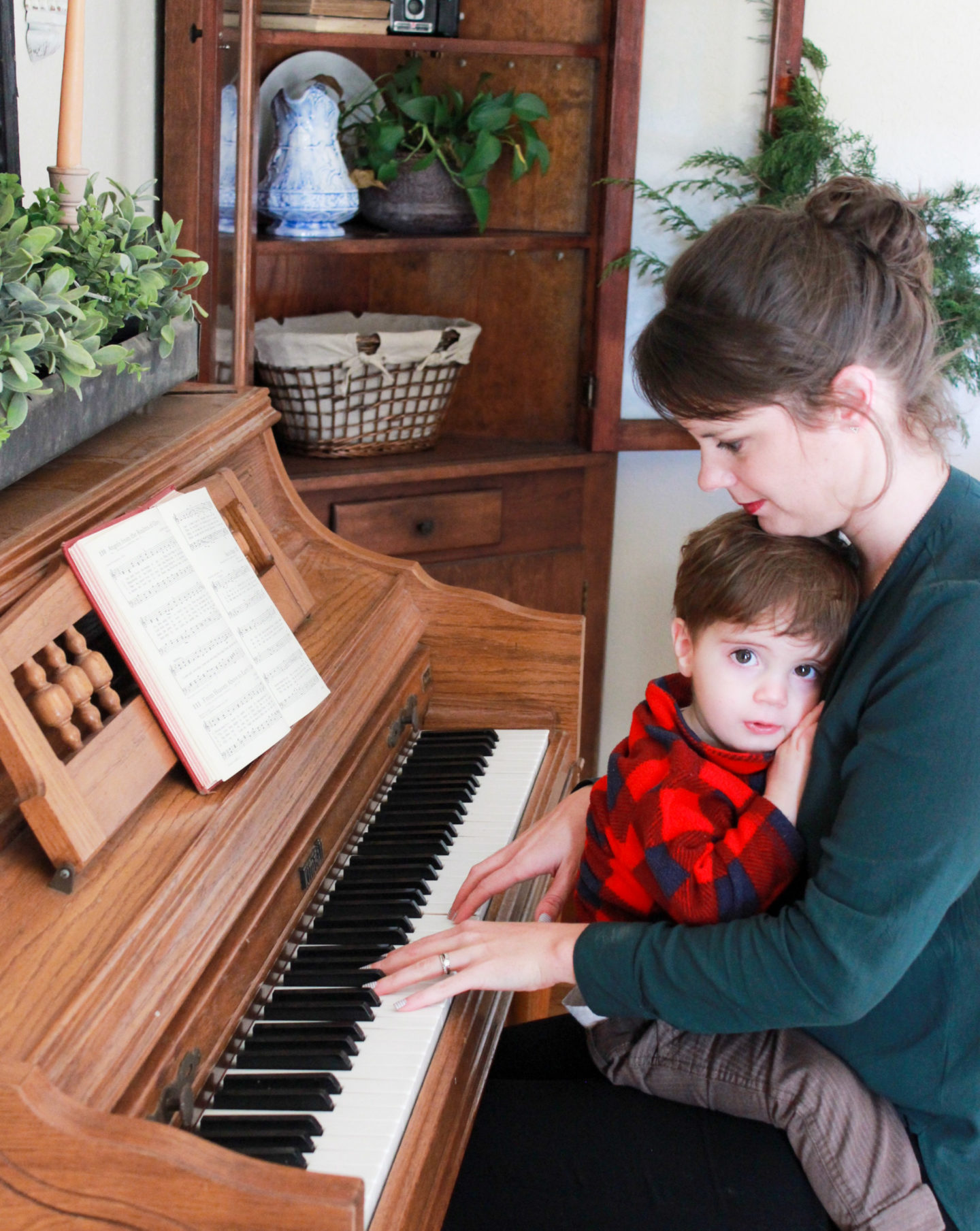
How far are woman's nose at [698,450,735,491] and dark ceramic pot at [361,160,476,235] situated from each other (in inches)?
63.9

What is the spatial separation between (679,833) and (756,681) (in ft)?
0.55

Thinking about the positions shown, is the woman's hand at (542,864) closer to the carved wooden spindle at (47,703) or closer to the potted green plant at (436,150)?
the carved wooden spindle at (47,703)

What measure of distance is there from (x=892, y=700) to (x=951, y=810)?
3.9 inches

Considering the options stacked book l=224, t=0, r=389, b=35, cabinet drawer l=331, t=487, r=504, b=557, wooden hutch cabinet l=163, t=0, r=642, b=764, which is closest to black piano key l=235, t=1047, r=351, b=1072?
wooden hutch cabinet l=163, t=0, r=642, b=764

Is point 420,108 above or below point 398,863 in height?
above

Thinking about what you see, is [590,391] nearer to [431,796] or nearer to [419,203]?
[419,203]

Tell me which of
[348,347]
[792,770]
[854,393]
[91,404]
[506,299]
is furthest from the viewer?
[506,299]

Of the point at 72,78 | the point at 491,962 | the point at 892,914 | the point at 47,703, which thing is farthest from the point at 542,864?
the point at 72,78

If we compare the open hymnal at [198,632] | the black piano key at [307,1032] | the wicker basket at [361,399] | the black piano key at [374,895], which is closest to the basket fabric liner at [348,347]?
the wicker basket at [361,399]

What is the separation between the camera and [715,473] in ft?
4.00

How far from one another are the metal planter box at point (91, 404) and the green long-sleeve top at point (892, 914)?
66 centimetres

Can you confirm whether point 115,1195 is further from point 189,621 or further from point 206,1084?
point 189,621

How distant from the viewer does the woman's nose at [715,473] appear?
121cm

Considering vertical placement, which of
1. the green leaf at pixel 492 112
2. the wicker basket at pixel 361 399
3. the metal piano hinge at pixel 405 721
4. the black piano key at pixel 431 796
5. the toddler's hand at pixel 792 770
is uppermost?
the green leaf at pixel 492 112
